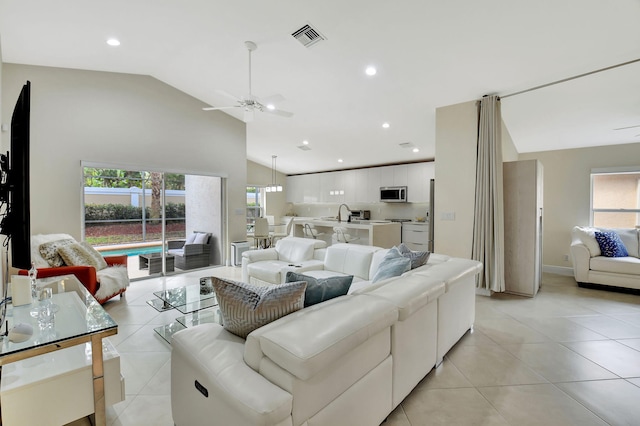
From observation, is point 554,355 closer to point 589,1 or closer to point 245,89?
point 589,1

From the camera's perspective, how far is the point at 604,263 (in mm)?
4316

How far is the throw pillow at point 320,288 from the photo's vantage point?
5.49 ft

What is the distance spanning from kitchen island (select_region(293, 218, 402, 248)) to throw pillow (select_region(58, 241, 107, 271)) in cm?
402

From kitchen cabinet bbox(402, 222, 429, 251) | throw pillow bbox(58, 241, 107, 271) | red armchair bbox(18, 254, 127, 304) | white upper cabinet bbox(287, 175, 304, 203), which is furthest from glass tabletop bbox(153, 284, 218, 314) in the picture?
white upper cabinet bbox(287, 175, 304, 203)

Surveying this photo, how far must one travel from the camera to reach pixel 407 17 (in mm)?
2807

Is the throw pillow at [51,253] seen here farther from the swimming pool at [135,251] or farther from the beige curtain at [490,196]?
the beige curtain at [490,196]

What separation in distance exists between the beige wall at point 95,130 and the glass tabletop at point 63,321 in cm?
285

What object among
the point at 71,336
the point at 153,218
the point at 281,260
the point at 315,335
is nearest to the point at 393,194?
the point at 281,260

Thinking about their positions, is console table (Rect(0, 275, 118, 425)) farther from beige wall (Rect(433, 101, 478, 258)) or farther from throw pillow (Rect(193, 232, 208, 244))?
beige wall (Rect(433, 101, 478, 258))

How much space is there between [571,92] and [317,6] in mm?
3225

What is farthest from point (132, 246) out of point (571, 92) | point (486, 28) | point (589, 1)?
point (571, 92)

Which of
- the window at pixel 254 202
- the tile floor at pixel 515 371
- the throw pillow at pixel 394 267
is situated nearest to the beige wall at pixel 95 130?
the tile floor at pixel 515 371

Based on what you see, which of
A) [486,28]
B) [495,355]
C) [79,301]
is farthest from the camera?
[486,28]

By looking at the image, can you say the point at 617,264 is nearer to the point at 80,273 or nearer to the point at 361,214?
the point at 361,214
